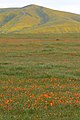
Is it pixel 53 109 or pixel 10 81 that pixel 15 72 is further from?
pixel 53 109

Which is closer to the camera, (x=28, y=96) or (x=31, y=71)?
(x=28, y=96)

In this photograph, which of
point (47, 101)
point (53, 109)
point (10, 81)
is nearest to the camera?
point (53, 109)

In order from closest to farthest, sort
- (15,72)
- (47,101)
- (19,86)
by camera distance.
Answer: (47,101), (19,86), (15,72)

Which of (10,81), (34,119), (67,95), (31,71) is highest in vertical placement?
(34,119)

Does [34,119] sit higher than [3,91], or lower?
higher

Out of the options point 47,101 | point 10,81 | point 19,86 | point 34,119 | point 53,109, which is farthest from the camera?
point 10,81

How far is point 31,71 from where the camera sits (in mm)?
23500

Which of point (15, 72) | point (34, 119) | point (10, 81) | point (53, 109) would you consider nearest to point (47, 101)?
point (53, 109)

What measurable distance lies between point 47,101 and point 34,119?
2.67 meters

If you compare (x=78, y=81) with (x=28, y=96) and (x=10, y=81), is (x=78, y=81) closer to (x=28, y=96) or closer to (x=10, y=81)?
(x=10, y=81)

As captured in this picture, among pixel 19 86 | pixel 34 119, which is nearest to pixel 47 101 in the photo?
pixel 34 119

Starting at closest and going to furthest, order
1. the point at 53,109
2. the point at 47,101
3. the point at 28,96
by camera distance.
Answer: the point at 53,109, the point at 47,101, the point at 28,96

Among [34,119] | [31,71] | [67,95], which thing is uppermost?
[34,119]

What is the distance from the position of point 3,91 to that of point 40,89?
211 cm
